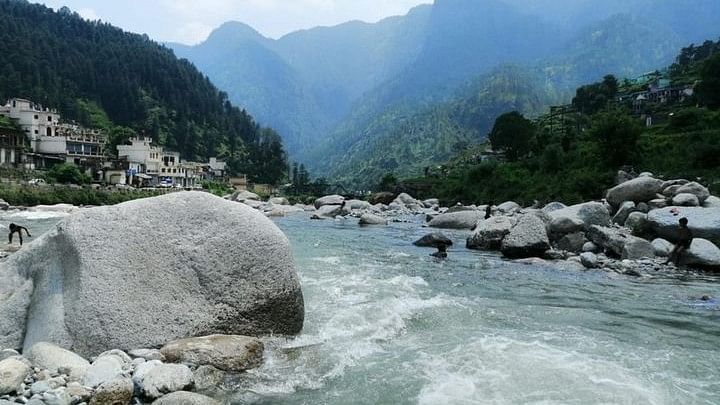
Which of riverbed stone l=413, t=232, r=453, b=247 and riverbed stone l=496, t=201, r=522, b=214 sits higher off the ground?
riverbed stone l=496, t=201, r=522, b=214

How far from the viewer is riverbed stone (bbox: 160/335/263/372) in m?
8.86

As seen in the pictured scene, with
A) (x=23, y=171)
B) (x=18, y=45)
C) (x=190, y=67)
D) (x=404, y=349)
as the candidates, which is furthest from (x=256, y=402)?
(x=190, y=67)

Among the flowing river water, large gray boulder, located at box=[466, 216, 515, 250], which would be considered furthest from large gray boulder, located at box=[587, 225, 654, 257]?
large gray boulder, located at box=[466, 216, 515, 250]

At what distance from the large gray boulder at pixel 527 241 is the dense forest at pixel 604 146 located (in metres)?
16.8

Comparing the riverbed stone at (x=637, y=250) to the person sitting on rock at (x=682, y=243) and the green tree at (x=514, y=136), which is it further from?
the green tree at (x=514, y=136)

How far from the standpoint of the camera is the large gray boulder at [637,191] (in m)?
31.5

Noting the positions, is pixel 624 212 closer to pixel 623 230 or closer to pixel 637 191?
pixel 637 191

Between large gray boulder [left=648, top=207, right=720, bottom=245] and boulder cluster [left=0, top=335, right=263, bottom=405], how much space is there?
20.8 meters

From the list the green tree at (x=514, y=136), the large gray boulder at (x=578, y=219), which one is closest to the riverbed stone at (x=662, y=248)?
the large gray boulder at (x=578, y=219)

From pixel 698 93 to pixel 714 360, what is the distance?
240 feet

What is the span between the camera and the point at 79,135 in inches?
4028

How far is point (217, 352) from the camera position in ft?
29.7

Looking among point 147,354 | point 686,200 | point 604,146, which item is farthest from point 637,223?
point 604,146

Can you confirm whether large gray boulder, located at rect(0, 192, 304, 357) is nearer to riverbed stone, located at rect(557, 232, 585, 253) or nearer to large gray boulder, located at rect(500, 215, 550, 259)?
large gray boulder, located at rect(500, 215, 550, 259)
